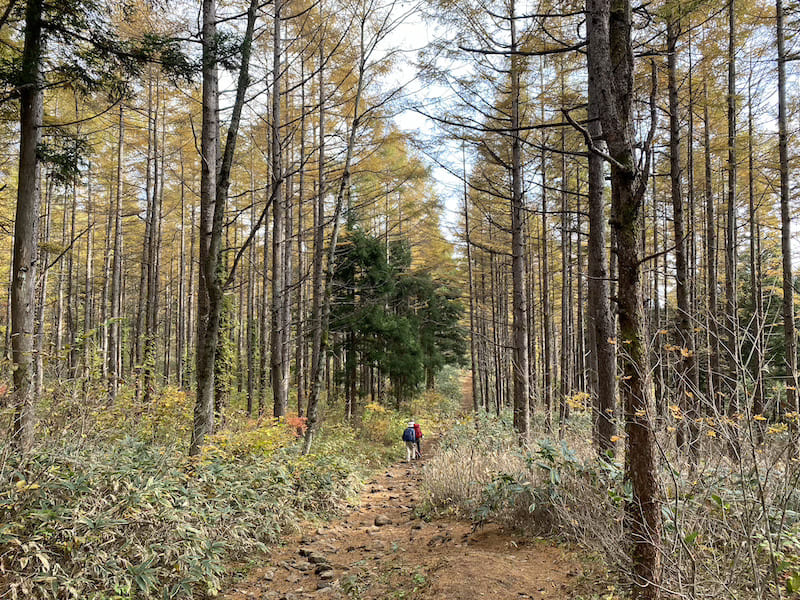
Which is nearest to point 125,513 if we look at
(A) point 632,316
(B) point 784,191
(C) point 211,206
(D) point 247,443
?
(D) point 247,443

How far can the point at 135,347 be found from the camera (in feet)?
49.4

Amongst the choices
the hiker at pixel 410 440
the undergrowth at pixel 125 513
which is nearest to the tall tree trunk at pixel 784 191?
the hiker at pixel 410 440

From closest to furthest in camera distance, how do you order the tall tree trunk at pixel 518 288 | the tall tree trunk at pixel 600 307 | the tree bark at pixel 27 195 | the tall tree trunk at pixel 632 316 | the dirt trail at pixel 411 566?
the tall tree trunk at pixel 632 316 → the dirt trail at pixel 411 566 → the tree bark at pixel 27 195 → the tall tree trunk at pixel 600 307 → the tall tree trunk at pixel 518 288

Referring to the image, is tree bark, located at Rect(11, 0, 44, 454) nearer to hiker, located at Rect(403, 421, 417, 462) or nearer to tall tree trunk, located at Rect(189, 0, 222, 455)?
tall tree trunk, located at Rect(189, 0, 222, 455)

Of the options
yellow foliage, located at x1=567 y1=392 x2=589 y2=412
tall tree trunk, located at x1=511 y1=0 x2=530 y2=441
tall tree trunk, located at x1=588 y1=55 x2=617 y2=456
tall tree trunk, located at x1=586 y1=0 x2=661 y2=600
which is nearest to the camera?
tall tree trunk, located at x1=586 y1=0 x2=661 y2=600

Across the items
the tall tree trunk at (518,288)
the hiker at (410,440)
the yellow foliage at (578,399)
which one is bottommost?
the hiker at (410,440)

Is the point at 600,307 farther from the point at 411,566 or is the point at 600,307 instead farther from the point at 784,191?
the point at 784,191

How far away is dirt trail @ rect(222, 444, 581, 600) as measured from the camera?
344 centimetres

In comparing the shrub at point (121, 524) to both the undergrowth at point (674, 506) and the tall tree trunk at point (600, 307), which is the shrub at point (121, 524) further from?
the tall tree trunk at point (600, 307)

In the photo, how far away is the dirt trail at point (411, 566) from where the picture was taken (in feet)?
11.3

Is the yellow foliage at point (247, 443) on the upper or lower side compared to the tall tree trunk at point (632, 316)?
lower

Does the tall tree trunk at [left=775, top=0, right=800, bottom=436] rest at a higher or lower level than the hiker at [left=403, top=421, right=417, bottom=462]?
higher

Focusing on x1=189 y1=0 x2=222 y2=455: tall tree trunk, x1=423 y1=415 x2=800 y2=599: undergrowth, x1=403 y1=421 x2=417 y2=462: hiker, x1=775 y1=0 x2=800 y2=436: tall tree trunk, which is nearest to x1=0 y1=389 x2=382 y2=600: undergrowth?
x1=189 y1=0 x2=222 y2=455: tall tree trunk

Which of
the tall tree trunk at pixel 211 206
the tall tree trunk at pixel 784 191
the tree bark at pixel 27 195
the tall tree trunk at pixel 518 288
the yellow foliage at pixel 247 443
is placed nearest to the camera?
the tree bark at pixel 27 195
